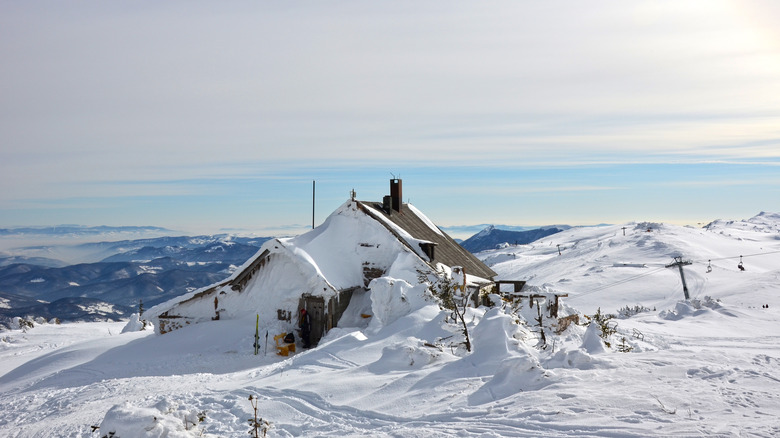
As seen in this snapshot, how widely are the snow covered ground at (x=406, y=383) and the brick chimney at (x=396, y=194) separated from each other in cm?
746

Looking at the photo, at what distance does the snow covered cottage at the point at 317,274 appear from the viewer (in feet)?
76.1

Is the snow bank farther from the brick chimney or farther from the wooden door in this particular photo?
the brick chimney

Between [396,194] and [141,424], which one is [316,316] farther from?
[141,424]

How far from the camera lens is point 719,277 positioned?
59844 millimetres

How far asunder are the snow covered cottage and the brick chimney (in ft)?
11.1

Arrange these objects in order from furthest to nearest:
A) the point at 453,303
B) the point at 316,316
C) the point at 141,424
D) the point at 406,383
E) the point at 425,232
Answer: the point at 425,232 → the point at 316,316 → the point at 453,303 → the point at 406,383 → the point at 141,424

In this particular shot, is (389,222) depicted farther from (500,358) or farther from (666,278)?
(666,278)

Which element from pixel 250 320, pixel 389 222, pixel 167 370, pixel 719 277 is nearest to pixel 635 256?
pixel 719 277

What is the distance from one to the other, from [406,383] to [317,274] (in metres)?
11.1

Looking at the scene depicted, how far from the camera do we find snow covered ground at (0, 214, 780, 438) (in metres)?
9.42

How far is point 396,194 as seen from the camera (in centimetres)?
3066

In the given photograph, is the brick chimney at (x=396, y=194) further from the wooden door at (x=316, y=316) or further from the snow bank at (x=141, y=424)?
the snow bank at (x=141, y=424)

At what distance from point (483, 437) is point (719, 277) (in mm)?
61646

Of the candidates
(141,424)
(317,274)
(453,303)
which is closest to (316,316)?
(317,274)
